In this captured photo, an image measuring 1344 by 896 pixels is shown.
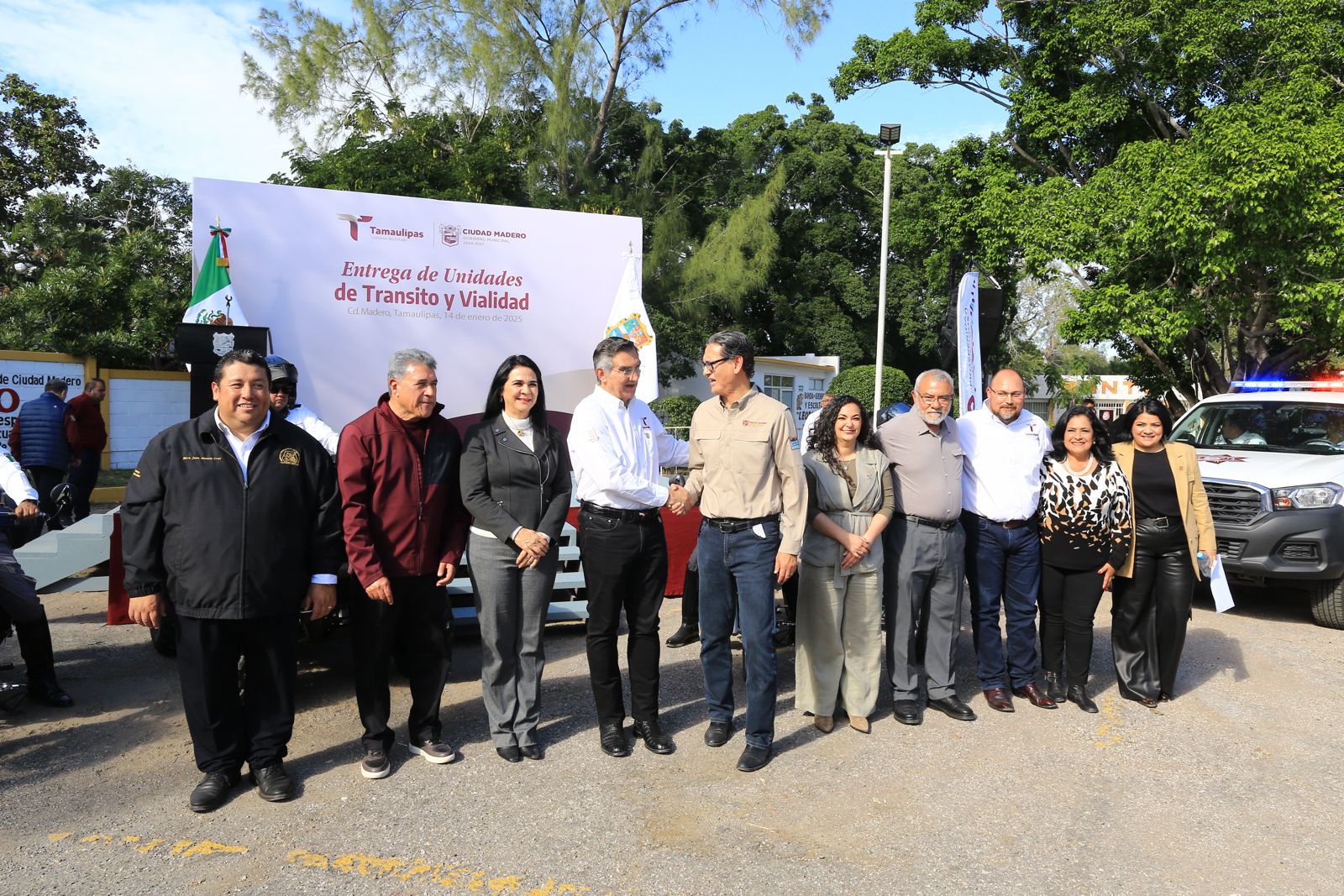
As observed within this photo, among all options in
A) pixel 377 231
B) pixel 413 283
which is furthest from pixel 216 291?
pixel 413 283

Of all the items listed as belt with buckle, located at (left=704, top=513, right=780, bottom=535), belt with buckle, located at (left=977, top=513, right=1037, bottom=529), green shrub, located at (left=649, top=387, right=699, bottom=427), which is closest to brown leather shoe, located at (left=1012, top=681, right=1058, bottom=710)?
belt with buckle, located at (left=977, top=513, right=1037, bottom=529)

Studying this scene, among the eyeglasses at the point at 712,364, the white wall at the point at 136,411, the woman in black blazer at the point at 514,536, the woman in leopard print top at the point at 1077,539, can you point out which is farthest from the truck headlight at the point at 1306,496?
the white wall at the point at 136,411

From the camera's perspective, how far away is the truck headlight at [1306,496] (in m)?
6.79

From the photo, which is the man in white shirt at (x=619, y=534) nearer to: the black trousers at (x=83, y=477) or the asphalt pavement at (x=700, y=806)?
the asphalt pavement at (x=700, y=806)

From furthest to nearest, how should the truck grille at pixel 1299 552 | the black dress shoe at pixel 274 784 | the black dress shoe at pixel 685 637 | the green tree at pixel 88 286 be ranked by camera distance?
the green tree at pixel 88 286 → the truck grille at pixel 1299 552 → the black dress shoe at pixel 685 637 → the black dress shoe at pixel 274 784

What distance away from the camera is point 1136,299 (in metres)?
14.0

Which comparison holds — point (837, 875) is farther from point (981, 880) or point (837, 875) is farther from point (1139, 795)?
point (1139, 795)

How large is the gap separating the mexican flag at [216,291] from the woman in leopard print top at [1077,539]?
510 centimetres

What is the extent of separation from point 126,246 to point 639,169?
12.7m

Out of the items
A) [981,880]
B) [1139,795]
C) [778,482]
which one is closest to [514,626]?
[778,482]

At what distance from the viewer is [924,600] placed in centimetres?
481

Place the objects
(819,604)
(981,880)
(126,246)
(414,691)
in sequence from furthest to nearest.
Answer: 1. (126,246)
2. (819,604)
3. (414,691)
4. (981,880)

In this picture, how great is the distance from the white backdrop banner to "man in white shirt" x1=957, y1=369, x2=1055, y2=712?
305cm

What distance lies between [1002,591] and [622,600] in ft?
7.00
